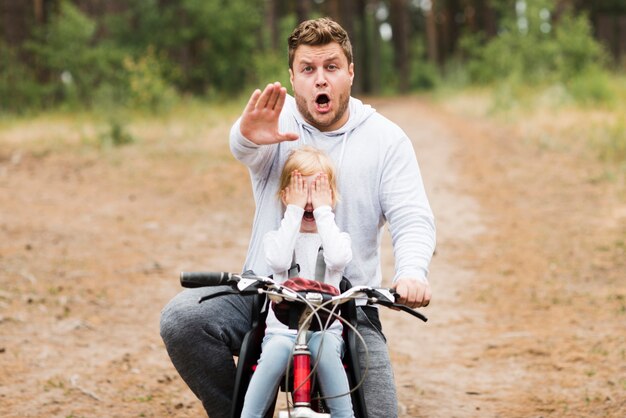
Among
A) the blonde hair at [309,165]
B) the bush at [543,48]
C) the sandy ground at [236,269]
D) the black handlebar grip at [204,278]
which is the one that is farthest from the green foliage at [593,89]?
the black handlebar grip at [204,278]

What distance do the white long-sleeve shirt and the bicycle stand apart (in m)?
0.07

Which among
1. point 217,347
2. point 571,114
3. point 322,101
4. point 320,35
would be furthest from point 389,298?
point 571,114

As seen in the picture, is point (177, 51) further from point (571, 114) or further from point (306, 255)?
point (306, 255)

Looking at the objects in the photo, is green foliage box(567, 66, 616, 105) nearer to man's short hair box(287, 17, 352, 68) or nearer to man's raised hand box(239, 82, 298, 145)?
man's short hair box(287, 17, 352, 68)

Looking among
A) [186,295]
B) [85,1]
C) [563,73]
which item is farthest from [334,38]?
[85,1]

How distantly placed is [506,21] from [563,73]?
11.1ft

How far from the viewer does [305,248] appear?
3436mm

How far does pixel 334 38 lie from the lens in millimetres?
3559

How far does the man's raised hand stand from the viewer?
3396mm

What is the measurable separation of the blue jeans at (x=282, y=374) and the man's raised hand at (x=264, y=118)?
29.5 inches

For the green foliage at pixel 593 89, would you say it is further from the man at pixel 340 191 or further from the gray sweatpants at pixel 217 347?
the gray sweatpants at pixel 217 347

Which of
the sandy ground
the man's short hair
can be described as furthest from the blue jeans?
the sandy ground

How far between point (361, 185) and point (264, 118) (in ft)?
1.59

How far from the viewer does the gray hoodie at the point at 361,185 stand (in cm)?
357
